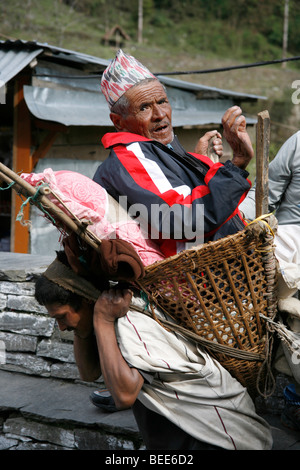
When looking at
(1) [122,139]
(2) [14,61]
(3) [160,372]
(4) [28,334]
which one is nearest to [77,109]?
(2) [14,61]

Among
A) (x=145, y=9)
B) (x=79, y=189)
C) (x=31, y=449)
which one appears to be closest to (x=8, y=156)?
(x=31, y=449)

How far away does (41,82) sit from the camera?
231 inches

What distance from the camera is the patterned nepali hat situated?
227 centimetres

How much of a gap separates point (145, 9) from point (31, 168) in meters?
26.3

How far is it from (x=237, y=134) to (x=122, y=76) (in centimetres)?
61

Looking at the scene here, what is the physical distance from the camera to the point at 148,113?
2232mm

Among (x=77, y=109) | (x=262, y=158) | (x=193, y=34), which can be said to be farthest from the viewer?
(x=193, y=34)

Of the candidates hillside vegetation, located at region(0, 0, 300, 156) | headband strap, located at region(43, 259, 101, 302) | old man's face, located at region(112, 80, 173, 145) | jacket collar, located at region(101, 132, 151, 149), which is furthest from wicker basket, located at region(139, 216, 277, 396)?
hillside vegetation, located at region(0, 0, 300, 156)

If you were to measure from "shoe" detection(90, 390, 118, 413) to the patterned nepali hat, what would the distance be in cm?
167

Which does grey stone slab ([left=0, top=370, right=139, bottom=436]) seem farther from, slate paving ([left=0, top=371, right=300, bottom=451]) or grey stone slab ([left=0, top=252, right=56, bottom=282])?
grey stone slab ([left=0, top=252, right=56, bottom=282])

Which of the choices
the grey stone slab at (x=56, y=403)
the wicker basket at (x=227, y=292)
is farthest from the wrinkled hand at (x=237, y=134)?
the grey stone slab at (x=56, y=403)

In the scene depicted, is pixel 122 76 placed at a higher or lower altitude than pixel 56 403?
higher

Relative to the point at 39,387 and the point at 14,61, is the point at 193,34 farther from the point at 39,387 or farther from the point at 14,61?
the point at 39,387

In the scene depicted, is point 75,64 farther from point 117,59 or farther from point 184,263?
point 184,263
